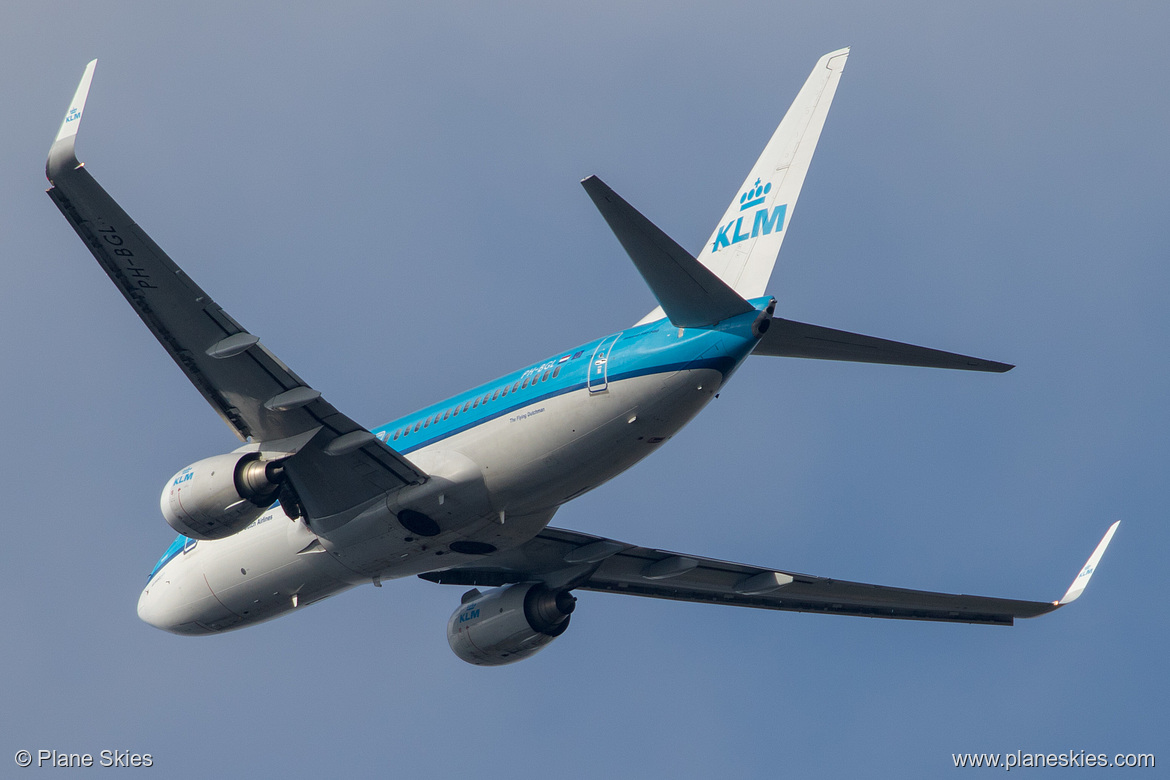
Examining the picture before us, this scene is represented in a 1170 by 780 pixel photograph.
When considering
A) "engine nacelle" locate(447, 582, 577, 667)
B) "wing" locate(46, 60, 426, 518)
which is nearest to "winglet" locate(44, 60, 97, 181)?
"wing" locate(46, 60, 426, 518)

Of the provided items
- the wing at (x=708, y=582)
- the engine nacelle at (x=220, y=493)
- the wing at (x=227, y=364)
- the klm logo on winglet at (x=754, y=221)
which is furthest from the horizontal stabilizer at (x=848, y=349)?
the engine nacelle at (x=220, y=493)

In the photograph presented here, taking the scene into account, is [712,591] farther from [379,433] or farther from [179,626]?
[179,626]

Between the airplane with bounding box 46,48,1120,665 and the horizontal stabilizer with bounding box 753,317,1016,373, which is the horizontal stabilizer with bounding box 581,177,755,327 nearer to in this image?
the airplane with bounding box 46,48,1120,665

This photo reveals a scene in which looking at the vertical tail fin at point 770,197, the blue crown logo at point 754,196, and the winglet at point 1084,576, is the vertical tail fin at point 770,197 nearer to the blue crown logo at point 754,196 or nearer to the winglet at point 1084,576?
the blue crown logo at point 754,196

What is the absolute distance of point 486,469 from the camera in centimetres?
2600

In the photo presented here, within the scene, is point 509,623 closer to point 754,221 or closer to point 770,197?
point 754,221

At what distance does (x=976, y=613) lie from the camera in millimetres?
33062

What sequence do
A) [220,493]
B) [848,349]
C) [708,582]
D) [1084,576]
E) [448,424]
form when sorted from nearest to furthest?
[848,349] → [220,493] → [448,424] → [1084,576] → [708,582]

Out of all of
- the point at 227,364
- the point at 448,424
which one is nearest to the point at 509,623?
the point at 448,424

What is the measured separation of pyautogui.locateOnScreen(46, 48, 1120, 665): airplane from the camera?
2356 cm

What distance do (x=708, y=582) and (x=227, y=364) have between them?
13318mm

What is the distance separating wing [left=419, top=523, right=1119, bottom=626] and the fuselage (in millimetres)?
3166

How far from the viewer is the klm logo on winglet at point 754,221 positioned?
25.8 m

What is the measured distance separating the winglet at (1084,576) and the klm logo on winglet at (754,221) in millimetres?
10547
